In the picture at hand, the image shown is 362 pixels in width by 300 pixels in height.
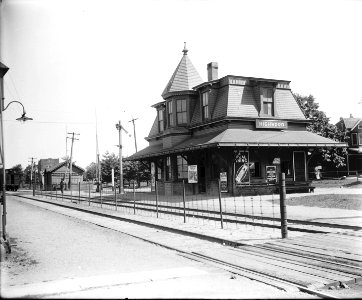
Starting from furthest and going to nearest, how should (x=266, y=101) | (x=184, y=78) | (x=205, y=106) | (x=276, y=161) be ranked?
1. (x=184, y=78)
2. (x=205, y=106)
3. (x=266, y=101)
4. (x=276, y=161)

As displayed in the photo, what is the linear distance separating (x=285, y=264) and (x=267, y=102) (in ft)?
64.7

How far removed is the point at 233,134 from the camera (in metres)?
22.5

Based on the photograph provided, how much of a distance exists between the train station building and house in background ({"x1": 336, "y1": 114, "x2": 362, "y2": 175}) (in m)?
25.8

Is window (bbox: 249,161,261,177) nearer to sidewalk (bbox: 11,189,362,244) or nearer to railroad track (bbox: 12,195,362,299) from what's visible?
sidewalk (bbox: 11,189,362,244)

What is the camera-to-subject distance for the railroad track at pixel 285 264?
541cm

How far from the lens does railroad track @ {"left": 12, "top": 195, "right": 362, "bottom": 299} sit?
17.7ft

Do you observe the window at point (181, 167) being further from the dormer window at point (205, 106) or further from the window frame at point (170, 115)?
the dormer window at point (205, 106)

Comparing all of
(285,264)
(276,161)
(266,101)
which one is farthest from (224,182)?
(285,264)

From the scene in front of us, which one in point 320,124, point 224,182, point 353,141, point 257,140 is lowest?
point 224,182

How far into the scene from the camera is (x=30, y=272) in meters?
6.39

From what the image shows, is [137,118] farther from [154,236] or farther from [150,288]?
[150,288]

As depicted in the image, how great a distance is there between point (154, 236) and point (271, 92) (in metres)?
17.6

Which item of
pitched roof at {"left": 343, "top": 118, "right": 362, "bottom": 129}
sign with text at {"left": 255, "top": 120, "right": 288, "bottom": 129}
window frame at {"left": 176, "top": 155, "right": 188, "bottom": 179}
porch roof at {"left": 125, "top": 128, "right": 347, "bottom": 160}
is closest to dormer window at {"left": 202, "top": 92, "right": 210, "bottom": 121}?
porch roof at {"left": 125, "top": 128, "right": 347, "bottom": 160}

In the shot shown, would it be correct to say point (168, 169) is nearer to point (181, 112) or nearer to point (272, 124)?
point (181, 112)
